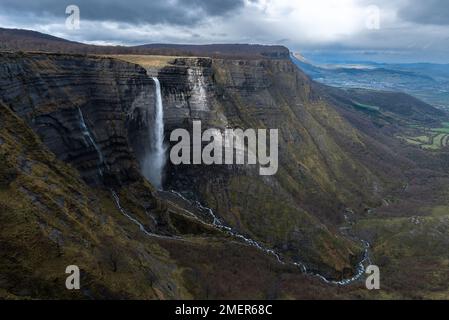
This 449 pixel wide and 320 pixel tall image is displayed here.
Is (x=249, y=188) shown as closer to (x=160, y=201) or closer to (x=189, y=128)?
(x=189, y=128)

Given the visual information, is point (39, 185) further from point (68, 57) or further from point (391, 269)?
point (391, 269)

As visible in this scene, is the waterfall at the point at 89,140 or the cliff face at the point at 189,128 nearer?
the cliff face at the point at 189,128

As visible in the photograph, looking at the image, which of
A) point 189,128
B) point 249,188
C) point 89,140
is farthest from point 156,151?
point 89,140

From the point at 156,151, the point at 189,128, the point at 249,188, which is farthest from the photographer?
the point at 189,128

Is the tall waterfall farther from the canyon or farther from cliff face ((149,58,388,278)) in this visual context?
cliff face ((149,58,388,278))

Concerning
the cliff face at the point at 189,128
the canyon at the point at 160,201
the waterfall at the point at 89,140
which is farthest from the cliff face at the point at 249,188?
the waterfall at the point at 89,140

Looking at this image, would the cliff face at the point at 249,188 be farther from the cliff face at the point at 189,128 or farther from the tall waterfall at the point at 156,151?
the tall waterfall at the point at 156,151
